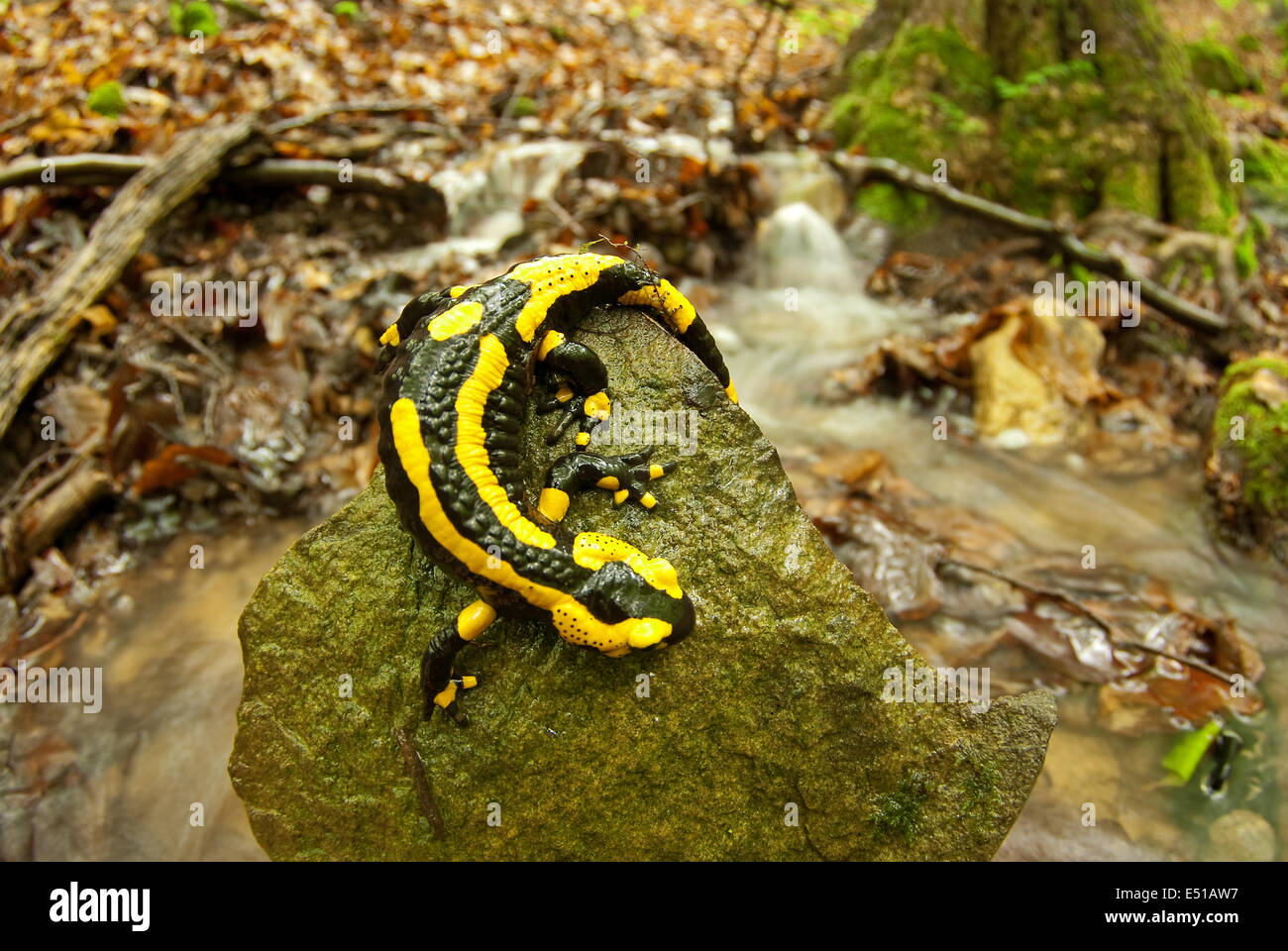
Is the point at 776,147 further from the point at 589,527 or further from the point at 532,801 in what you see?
the point at 532,801

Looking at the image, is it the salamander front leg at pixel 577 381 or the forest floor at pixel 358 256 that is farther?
the forest floor at pixel 358 256

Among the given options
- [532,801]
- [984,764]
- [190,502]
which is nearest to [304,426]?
[190,502]

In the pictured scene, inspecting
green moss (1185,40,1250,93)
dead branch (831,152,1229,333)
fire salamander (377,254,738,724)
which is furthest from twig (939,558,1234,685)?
green moss (1185,40,1250,93)

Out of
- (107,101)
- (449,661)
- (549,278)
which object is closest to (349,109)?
(107,101)

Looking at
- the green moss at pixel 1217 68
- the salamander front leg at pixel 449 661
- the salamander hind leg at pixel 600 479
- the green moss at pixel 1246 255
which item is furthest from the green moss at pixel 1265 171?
the salamander front leg at pixel 449 661

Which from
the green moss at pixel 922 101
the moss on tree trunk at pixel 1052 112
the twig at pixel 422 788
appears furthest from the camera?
the green moss at pixel 922 101

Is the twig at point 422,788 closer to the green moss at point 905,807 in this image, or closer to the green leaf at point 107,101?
the green moss at point 905,807

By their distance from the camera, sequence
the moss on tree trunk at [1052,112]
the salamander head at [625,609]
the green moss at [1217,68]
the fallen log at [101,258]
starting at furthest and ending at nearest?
the green moss at [1217,68] → the moss on tree trunk at [1052,112] → the fallen log at [101,258] → the salamander head at [625,609]
